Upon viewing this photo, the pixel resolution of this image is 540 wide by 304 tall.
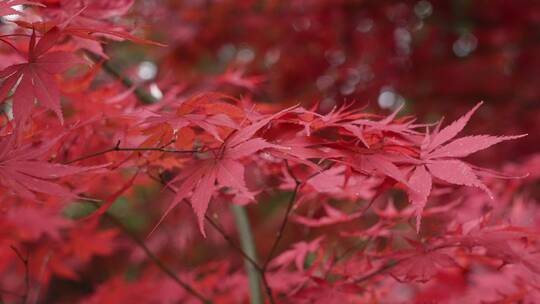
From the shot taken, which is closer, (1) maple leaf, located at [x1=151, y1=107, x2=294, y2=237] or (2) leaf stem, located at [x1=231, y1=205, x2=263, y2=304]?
(1) maple leaf, located at [x1=151, y1=107, x2=294, y2=237]

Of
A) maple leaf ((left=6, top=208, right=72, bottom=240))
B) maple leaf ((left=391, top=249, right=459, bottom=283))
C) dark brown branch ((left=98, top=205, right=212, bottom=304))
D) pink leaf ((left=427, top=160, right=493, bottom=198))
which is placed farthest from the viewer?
maple leaf ((left=6, top=208, right=72, bottom=240))

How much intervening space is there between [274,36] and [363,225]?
91cm

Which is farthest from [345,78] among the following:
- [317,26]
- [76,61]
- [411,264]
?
[76,61]

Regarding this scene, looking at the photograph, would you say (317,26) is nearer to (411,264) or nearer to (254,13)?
(254,13)

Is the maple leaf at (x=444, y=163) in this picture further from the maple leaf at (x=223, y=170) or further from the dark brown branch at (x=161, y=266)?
the dark brown branch at (x=161, y=266)

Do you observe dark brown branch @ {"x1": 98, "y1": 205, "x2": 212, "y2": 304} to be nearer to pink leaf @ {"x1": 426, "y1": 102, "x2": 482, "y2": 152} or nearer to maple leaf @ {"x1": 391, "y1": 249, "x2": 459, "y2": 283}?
maple leaf @ {"x1": 391, "y1": 249, "x2": 459, "y2": 283}

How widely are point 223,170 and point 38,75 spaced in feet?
0.77

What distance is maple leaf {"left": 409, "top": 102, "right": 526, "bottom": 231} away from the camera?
68cm

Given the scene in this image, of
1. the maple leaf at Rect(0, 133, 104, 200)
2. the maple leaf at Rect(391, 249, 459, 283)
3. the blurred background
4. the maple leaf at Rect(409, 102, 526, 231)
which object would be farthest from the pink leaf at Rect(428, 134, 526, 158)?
the blurred background

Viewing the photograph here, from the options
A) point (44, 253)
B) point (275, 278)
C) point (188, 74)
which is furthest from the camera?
point (188, 74)

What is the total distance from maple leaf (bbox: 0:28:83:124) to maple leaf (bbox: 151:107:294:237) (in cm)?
16

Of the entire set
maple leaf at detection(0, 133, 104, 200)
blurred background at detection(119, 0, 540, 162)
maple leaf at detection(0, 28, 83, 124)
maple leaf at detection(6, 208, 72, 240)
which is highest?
blurred background at detection(119, 0, 540, 162)

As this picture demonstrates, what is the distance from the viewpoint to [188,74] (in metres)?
3.21

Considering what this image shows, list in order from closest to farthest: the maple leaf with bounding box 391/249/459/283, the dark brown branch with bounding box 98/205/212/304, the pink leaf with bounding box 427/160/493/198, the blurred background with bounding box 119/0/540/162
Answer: the pink leaf with bounding box 427/160/493/198
the maple leaf with bounding box 391/249/459/283
the dark brown branch with bounding box 98/205/212/304
the blurred background with bounding box 119/0/540/162
